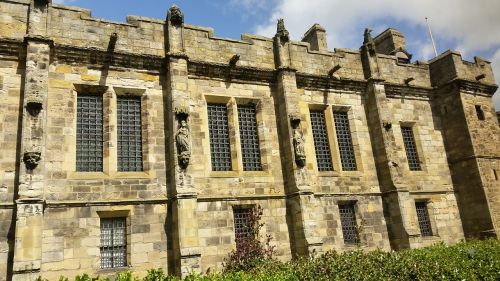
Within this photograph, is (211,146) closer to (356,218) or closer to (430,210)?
(356,218)

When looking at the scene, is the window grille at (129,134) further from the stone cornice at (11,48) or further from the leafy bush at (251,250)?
the leafy bush at (251,250)

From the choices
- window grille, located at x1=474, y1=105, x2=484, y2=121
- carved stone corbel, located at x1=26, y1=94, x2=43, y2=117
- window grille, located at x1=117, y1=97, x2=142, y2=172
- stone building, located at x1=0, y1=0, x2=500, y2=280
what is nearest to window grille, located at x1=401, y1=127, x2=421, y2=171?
stone building, located at x1=0, y1=0, x2=500, y2=280

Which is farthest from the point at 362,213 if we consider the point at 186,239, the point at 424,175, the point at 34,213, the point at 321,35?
the point at 34,213

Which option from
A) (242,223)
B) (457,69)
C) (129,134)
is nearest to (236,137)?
(242,223)

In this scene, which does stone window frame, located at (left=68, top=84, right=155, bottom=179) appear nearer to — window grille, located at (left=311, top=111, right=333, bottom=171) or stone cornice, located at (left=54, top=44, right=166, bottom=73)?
stone cornice, located at (left=54, top=44, right=166, bottom=73)

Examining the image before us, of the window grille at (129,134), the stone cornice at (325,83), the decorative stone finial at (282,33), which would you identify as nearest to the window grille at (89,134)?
the window grille at (129,134)

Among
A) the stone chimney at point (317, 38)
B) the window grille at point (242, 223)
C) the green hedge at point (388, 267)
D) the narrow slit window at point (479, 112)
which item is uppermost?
the stone chimney at point (317, 38)

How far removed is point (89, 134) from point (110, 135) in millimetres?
711

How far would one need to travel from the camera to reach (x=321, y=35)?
21.1 m

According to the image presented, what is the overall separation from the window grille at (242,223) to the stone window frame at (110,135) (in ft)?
11.2

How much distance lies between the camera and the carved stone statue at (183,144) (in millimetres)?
13516

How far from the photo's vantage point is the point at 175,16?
15.4 meters

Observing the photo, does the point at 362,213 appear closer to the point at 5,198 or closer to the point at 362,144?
the point at 362,144

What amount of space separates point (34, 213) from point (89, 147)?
2.99m
